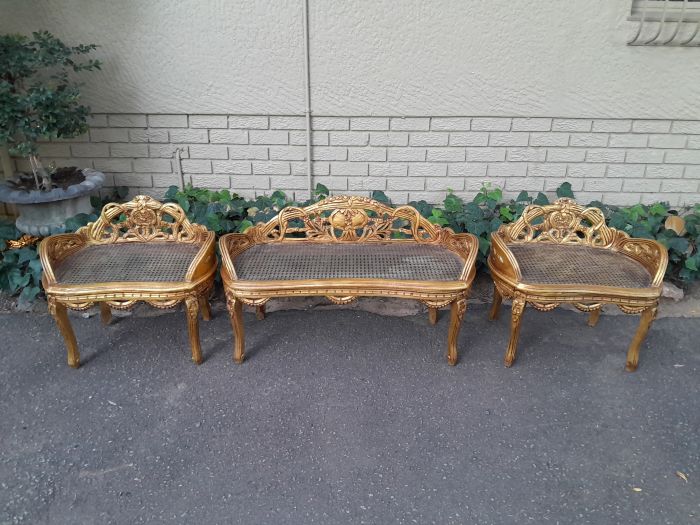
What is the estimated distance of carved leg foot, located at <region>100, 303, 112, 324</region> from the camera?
3.56 metres

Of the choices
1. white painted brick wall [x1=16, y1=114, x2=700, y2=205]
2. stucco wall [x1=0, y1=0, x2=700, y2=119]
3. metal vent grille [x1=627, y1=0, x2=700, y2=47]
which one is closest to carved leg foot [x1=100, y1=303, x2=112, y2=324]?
white painted brick wall [x1=16, y1=114, x2=700, y2=205]

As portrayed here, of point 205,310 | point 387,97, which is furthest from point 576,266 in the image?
point 205,310

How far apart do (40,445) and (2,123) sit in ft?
6.34

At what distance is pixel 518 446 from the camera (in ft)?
8.71

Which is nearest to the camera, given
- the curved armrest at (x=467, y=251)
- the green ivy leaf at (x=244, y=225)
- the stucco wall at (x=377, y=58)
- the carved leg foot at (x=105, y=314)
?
the curved armrest at (x=467, y=251)

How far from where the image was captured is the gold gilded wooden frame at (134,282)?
2.93 meters

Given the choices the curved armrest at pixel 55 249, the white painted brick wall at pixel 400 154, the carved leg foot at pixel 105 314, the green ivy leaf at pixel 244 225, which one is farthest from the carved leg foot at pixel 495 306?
the curved armrest at pixel 55 249

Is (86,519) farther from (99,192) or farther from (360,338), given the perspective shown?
(99,192)

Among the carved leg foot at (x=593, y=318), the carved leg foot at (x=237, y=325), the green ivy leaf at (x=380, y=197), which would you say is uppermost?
the green ivy leaf at (x=380, y=197)

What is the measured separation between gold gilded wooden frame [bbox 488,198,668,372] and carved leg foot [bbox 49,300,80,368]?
8.26ft

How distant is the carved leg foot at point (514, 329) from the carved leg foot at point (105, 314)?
2.59 m

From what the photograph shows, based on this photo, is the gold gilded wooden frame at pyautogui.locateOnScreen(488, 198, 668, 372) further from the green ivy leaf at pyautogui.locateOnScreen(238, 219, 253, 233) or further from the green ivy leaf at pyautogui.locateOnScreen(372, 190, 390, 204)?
the green ivy leaf at pyautogui.locateOnScreen(238, 219, 253, 233)

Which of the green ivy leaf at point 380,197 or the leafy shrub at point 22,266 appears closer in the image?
the leafy shrub at point 22,266

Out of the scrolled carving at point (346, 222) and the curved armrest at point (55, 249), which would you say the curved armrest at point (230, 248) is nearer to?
the scrolled carving at point (346, 222)
